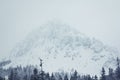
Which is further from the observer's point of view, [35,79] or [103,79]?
[103,79]

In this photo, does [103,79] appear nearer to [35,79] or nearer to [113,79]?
[113,79]

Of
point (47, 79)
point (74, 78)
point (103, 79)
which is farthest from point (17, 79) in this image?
point (103, 79)

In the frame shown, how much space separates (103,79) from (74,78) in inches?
1283

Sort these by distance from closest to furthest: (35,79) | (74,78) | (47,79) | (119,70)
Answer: (35,79)
(119,70)
(47,79)
(74,78)

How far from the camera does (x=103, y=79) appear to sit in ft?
366

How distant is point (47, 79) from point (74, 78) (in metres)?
21.4

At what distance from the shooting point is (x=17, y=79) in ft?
442

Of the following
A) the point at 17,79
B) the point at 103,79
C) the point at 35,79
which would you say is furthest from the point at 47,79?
the point at 35,79

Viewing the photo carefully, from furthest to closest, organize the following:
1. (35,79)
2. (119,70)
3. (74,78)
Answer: (74,78), (119,70), (35,79)

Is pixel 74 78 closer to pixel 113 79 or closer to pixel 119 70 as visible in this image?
pixel 113 79

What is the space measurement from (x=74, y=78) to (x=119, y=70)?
37.3 meters

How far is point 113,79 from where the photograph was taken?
12812 cm

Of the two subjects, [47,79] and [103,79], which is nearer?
[103,79]

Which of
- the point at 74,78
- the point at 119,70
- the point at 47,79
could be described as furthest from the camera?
the point at 74,78
